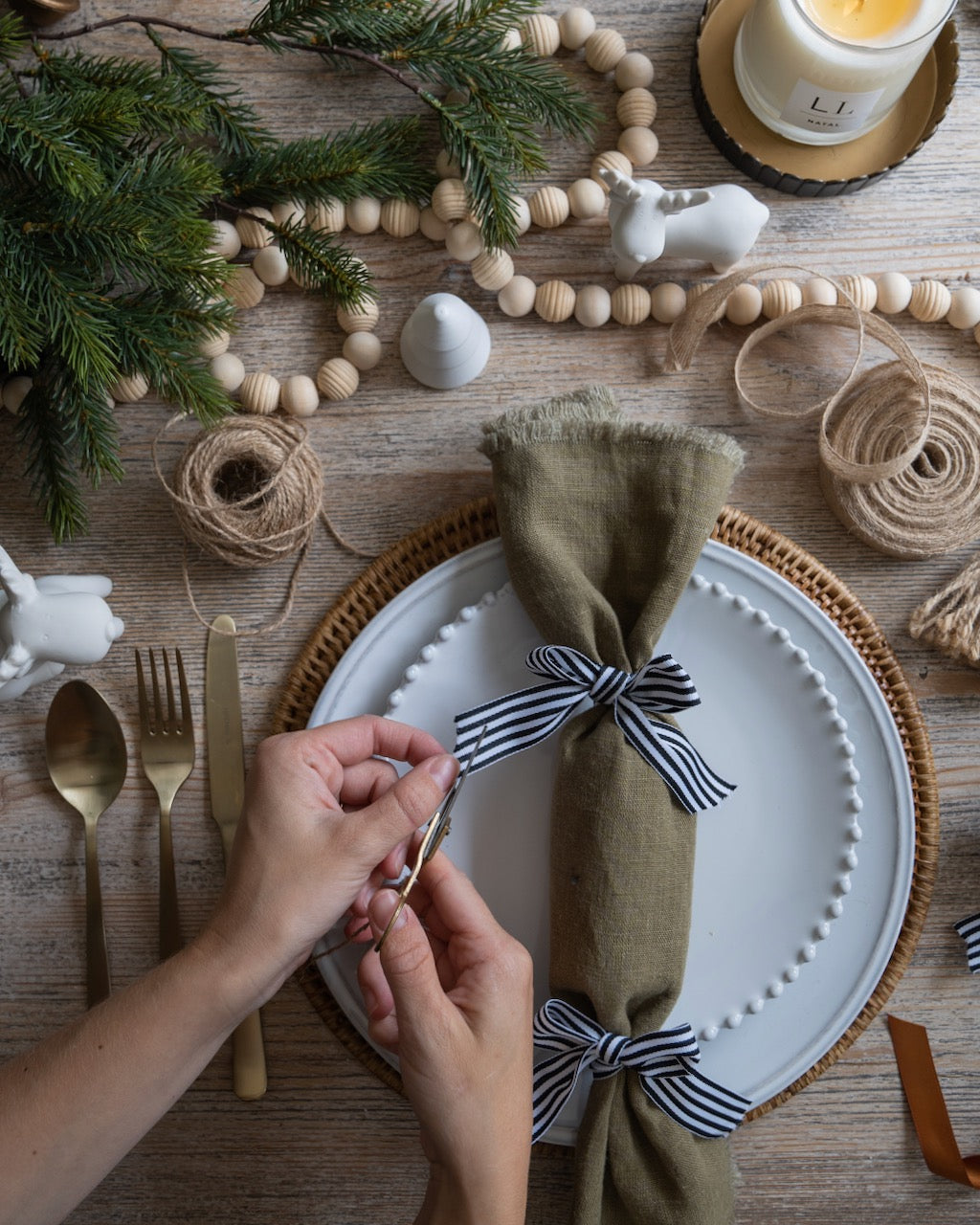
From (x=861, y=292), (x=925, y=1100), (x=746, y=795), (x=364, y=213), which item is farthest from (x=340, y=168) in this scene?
(x=925, y=1100)

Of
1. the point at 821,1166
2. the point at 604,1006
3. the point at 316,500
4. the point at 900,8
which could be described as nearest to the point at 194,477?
the point at 316,500

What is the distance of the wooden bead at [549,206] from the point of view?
89cm

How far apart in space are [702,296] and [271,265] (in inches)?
15.9

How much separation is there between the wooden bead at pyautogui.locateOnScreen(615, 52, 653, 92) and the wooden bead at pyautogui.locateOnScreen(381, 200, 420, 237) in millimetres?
235

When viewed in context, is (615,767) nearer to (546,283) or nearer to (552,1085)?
(552,1085)

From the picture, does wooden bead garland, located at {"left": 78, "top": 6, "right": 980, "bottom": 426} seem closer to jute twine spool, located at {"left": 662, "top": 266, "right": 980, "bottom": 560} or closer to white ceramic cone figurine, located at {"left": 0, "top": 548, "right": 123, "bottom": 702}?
jute twine spool, located at {"left": 662, "top": 266, "right": 980, "bottom": 560}

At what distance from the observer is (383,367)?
919 millimetres

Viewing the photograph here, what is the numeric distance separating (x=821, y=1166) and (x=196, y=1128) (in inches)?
22.7

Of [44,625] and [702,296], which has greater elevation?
[702,296]

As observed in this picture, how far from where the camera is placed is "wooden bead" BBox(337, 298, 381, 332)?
887 mm

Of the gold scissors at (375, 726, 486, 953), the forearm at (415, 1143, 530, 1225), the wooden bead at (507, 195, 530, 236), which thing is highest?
the wooden bead at (507, 195, 530, 236)

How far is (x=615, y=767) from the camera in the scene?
0.76m

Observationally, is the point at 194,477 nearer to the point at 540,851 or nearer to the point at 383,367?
the point at 383,367

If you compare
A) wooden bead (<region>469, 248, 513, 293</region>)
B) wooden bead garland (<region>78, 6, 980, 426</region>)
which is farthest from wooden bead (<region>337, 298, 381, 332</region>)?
wooden bead (<region>469, 248, 513, 293</region>)
